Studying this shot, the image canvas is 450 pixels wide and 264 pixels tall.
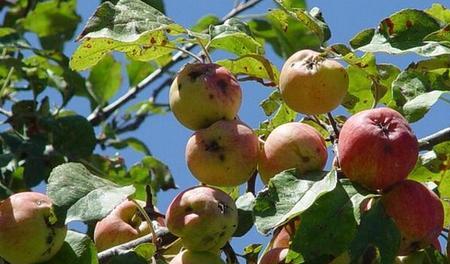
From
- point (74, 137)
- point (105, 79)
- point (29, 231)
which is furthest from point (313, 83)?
point (105, 79)

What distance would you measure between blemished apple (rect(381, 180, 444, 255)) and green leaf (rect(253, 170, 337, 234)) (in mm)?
95

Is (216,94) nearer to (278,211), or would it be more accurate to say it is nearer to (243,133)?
(243,133)

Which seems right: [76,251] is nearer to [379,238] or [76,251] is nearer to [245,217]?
[245,217]

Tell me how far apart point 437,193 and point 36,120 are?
4.72ft

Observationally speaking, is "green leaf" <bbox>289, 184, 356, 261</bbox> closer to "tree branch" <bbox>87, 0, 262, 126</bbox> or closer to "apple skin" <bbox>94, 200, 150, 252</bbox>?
"apple skin" <bbox>94, 200, 150, 252</bbox>

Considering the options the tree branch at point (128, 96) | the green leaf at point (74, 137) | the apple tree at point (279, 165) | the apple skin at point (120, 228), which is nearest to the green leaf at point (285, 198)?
the apple tree at point (279, 165)

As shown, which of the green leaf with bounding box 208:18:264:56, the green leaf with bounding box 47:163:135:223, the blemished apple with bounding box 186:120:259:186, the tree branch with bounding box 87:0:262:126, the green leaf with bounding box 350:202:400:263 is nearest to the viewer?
the green leaf with bounding box 350:202:400:263

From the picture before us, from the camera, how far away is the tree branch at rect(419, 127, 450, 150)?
1701mm

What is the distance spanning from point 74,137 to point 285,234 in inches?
48.1

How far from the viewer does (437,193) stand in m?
1.75

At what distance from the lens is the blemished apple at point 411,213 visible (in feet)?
5.08

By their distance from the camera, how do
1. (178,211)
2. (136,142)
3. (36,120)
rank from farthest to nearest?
(136,142) < (36,120) < (178,211)

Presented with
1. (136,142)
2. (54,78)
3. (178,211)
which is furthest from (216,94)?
(136,142)

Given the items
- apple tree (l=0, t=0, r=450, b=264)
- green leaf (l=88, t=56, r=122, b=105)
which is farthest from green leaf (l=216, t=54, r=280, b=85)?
green leaf (l=88, t=56, r=122, b=105)
